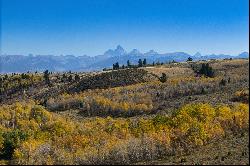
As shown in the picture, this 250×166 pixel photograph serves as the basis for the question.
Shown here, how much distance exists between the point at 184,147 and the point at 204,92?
97.6 m

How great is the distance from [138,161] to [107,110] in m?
99.5

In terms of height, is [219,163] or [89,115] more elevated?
[219,163]

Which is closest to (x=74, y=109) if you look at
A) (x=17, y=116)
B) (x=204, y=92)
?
(x=17, y=116)

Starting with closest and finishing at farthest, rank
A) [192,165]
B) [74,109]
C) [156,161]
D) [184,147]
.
→ [192,165] < [156,161] < [184,147] < [74,109]

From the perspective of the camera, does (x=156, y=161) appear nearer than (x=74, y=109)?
Yes

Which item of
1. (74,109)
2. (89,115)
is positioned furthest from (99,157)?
(74,109)

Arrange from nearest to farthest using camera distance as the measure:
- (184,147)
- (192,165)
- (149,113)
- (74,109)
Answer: (192,165) → (184,147) → (149,113) → (74,109)

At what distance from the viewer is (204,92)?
162 metres

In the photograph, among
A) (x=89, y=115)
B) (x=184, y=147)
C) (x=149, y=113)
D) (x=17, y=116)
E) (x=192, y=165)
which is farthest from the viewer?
(x=89, y=115)

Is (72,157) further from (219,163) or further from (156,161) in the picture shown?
(219,163)

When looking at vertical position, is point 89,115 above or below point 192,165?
below

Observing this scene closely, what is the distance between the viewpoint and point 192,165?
51094 millimetres

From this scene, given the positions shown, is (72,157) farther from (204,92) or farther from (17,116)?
(204,92)

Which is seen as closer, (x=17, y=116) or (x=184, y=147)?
(x=184, y=147)
